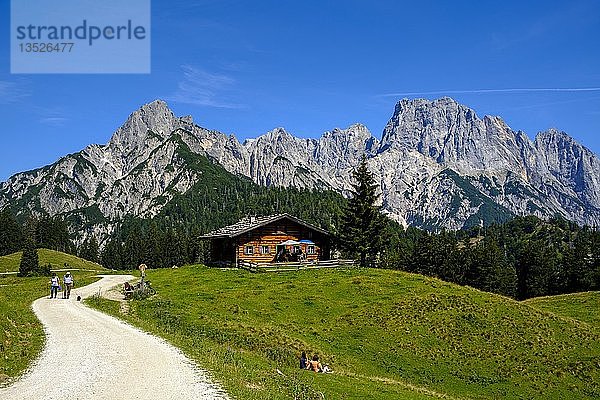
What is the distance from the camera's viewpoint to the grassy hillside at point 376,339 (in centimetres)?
2500

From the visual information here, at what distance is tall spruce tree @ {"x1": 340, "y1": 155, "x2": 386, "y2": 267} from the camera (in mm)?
75062

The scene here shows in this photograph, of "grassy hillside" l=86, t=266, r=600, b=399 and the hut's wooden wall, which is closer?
"grassy hillside" l=86, t=266, r=600, b=399

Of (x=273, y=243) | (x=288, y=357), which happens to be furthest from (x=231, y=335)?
(x=273, y=243)

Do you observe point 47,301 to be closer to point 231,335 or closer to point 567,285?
point 231,335

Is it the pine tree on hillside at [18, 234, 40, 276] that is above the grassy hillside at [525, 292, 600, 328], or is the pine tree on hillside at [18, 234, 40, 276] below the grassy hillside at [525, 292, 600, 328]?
above

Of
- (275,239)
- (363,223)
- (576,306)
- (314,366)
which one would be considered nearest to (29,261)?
(275,239)

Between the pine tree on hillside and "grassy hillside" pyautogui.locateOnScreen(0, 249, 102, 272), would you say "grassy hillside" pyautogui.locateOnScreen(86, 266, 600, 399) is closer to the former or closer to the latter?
the pine tree on hillside

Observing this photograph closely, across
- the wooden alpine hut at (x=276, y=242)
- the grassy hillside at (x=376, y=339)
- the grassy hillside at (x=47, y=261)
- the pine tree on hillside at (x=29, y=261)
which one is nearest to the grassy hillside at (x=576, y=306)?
the grassy hillside at (x=376, y=339)

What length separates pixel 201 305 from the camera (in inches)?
1732

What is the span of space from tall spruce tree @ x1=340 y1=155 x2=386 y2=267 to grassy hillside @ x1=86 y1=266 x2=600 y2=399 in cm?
2202

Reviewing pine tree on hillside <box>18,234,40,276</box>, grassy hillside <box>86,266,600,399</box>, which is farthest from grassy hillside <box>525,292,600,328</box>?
pine tree on hillside <box>18,234,40,276</box>

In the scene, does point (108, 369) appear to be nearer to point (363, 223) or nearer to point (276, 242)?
point (276, 242)

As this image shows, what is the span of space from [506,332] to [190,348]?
24395 millimetres

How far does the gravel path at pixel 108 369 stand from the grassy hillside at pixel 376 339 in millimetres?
1288
